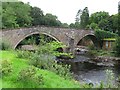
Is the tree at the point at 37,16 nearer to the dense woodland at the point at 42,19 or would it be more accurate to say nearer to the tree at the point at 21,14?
the dense woodland at the point at 42,19

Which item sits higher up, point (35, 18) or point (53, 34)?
point (35, 18)

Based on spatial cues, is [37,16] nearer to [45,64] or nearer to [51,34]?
[51,34]

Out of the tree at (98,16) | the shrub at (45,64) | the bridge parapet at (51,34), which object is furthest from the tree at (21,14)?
the shrub at (45,64)

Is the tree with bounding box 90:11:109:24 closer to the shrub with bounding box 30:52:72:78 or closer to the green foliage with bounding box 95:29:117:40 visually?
the green foliage with bounding box 95:29:117:40

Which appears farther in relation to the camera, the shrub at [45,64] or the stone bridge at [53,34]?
Result: the stone bridge at [53,34]

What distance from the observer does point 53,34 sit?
46562mm

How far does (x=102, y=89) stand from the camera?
1288cm

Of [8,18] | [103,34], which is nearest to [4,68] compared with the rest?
[8,18]

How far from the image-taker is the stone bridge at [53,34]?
128ft

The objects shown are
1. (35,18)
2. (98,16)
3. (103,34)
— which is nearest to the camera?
(103,34)

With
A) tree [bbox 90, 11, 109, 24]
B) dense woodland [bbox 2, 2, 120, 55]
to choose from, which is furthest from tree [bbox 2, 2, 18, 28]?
tree [bbox 90, 11, 109, 24]

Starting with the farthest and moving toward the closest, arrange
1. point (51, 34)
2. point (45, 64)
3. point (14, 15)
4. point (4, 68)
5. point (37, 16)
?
point (37, 16) < point (14, 15) < point (51, 34) < point (45, 64) < point (4, 68)

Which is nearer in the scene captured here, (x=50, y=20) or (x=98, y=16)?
(x=50, y=20)

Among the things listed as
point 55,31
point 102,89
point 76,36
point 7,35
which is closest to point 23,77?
point 102,89
